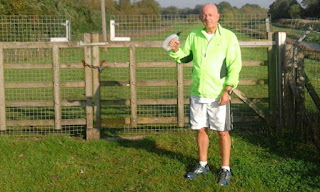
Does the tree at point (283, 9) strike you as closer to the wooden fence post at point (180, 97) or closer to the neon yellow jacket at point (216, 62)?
the wooden fence post at point (180, 97)

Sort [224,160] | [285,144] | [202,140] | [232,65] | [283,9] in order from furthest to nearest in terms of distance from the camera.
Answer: [283,9] → [285,144] → [202,140] → [224,160] → [232,65]

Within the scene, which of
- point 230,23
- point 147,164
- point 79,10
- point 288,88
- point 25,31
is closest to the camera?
point 147,164

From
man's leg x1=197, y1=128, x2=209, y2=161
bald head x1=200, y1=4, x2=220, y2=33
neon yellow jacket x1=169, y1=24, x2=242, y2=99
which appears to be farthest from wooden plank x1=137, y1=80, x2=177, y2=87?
bald head x1=200, y1=4, x2=220, y2=33

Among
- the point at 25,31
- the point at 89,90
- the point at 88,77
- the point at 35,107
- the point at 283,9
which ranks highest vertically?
the point at 283,9

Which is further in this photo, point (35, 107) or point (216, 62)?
point (35, 107)

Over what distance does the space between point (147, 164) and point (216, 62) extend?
1976 millimetres

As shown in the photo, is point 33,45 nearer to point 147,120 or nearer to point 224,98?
point 147,120

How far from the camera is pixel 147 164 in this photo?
6.77m

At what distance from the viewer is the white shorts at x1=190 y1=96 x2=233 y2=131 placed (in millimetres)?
5750

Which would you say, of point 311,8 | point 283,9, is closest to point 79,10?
point 283,9

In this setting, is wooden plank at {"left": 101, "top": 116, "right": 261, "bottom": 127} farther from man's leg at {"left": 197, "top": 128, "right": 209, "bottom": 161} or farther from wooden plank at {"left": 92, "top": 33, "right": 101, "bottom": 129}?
man's leg at {"left": 197, "top": 128, "right": 209, "bottom": 161}

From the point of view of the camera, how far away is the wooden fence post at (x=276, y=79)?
802cm

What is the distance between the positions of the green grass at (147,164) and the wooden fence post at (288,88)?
494 millimetres

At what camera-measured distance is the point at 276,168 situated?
6332mm
